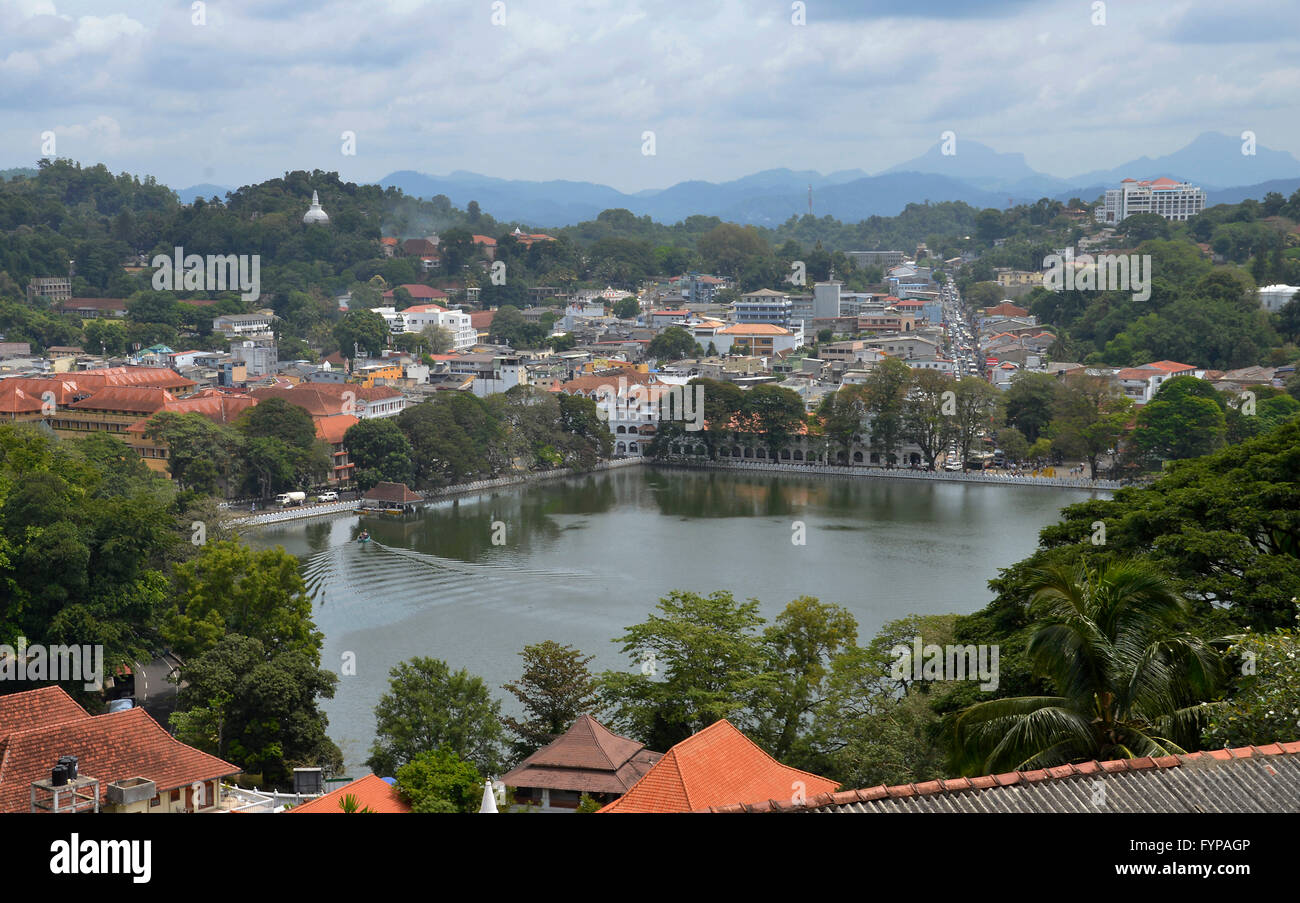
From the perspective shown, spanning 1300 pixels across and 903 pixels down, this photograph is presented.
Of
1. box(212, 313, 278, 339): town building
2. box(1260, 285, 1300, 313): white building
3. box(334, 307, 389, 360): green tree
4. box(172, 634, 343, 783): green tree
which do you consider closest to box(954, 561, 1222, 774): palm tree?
box(172, 634, 343, 783): green tree

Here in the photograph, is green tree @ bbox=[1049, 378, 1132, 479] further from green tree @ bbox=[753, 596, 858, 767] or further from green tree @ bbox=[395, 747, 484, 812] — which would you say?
green tree @ bbox=[395, 747, 484, 812]

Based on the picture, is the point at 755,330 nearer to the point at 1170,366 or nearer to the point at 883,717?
the point at 1170,366

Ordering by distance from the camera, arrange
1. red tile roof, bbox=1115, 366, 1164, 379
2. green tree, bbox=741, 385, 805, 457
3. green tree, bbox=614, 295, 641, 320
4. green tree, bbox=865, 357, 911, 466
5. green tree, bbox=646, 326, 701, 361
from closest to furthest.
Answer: green tree, bbox=865, 357, 911, 466, green tree, bbox=741, 385, 805, 457, red tile roof, bbox=1115, 366, 1164, 379, green tree, bbox=646, 326, 701, 361, green tree, bbox=614, 295, 641, 320

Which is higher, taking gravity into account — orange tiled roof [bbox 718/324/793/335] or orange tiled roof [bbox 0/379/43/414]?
orange tiled roof [bbox 718/324/793/335]

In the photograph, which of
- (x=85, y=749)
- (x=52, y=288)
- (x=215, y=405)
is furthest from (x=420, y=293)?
(x=85, y=749)
